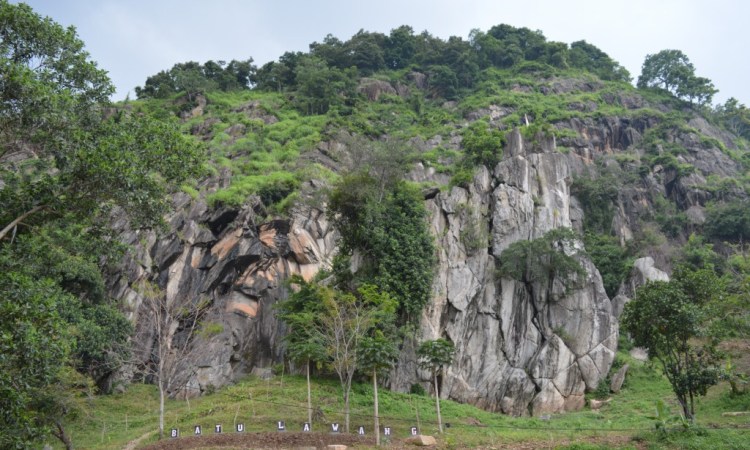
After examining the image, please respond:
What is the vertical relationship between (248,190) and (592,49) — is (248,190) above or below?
below

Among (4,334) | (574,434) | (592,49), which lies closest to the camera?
(4,334)

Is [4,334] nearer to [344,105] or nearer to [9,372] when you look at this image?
[9,372]

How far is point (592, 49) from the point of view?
3209 inches

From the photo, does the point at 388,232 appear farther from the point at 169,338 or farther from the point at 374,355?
the point at 169,338


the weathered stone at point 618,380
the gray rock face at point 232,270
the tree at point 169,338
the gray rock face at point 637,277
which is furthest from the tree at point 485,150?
the tree at point 169,338

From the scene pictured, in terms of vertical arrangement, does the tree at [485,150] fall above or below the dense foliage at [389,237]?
above

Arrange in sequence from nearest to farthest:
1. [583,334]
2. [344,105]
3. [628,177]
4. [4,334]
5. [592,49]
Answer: [4,334]
[583,334]
[628,177]
[344,105]
[592,49]

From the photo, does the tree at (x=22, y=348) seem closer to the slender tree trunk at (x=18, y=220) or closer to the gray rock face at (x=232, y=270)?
the slender tree trunk at (x=18, y=220)

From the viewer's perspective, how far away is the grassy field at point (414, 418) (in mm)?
19188

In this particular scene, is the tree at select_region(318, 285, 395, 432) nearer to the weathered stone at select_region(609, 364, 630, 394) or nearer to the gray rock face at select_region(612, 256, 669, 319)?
the weathered stone at select_region(609, 364, 630, 394)

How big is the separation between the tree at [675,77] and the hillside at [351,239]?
1382 centimetres

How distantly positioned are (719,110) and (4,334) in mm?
83029

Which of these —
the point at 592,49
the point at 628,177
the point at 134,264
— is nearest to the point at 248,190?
the point at 134,264

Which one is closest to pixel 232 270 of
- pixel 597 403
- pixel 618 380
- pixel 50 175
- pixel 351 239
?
pixel 351 239
